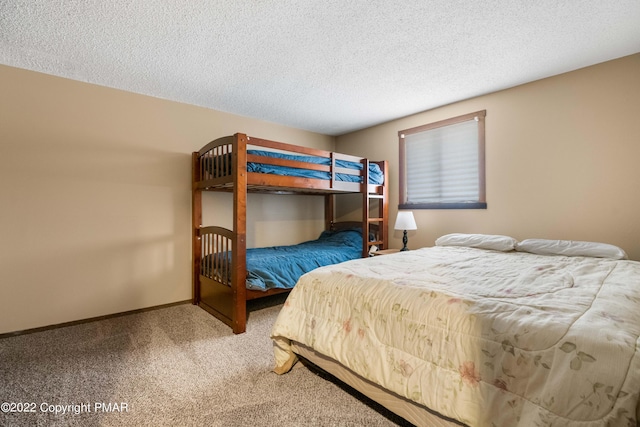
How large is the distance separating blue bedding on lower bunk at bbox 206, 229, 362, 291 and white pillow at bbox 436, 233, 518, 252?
1.21 metres

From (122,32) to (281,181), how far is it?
160 centimetres

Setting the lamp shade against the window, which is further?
the lamp shade

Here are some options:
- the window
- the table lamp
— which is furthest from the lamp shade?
the window

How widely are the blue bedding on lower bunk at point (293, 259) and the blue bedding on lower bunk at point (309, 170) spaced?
0.86 meters

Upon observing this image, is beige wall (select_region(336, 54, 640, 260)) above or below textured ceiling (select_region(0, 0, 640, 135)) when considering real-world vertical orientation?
below

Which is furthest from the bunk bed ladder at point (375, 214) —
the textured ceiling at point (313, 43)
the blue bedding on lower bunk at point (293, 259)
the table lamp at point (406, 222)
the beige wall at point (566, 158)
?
the textured ceiling at point (313, 43)

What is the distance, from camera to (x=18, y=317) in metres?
2.38

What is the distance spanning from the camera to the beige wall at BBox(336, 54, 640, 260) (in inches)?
90.4

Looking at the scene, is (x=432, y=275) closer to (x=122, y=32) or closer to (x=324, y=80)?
(x=324, y=80)

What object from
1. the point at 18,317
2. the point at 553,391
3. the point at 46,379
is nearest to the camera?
the point at 553,391

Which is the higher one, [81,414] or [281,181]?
[281,181]

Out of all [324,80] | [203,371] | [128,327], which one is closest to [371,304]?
[203,371]

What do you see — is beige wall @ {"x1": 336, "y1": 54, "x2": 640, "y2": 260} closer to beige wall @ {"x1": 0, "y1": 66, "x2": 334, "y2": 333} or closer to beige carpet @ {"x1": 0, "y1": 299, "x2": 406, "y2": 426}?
beige carpet @ {"x1": 0, "y1": 299, "x2": 406, "y2": 426}

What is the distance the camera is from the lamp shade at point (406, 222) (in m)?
3.34
